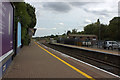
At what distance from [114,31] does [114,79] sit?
54.2 m

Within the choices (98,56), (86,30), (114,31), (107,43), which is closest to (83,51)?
(98,56)

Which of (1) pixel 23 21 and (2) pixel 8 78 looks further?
(1) pixel 23 21

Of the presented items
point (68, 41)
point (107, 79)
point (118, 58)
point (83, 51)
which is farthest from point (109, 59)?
point (68, 41)

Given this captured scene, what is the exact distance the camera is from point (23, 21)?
19.5 meters

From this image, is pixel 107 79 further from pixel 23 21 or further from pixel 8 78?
pixel 23 21

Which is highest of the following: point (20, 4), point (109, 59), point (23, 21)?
point (20, 4)

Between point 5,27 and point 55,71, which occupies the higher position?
point 5,27

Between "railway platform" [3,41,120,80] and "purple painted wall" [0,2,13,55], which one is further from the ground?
"purple painted wall" [0,2,13,55]

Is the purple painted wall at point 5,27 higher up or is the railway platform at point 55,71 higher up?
the purple painted wall at point 5,27

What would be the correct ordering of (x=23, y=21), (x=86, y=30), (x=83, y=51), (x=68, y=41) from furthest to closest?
(x=86, y=30) → (x=68, y=41) → (x=83, y=51) → (x=23, y=21)

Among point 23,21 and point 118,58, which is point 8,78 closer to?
point 118,58

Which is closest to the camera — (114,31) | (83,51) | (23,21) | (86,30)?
(23,21)

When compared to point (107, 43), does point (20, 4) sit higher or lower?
higher

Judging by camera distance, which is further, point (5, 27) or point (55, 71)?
point (55, 71)
